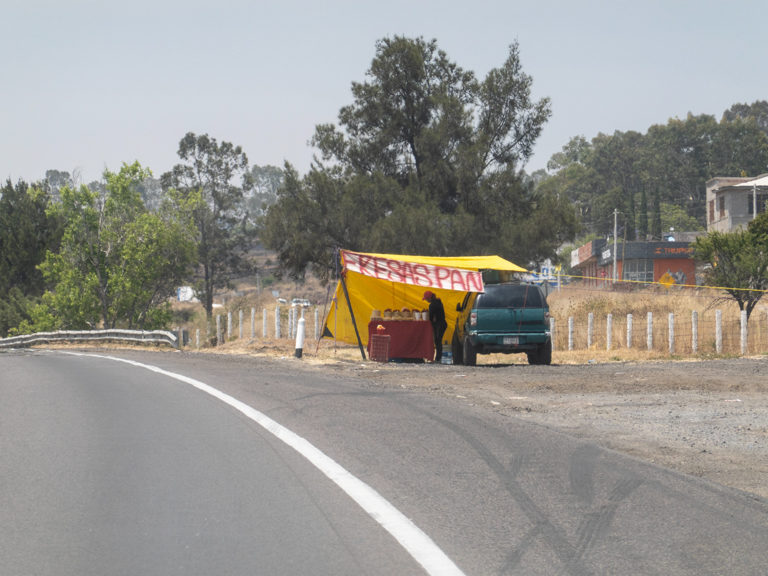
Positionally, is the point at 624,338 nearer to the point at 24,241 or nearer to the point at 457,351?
the point at 457,351

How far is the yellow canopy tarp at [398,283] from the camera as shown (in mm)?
22406

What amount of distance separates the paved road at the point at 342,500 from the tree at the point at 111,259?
51.5 m

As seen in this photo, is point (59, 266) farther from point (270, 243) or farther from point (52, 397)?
point (52, 397)

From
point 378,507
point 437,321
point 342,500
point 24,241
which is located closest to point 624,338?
point 437,321

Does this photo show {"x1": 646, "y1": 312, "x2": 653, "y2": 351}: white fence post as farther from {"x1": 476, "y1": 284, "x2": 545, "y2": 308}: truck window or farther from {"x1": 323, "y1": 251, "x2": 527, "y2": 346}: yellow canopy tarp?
{"x1": 476, "y1": 284, "x2": 545, "y2": 308}: truck window

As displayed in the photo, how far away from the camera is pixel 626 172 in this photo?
5123 inches

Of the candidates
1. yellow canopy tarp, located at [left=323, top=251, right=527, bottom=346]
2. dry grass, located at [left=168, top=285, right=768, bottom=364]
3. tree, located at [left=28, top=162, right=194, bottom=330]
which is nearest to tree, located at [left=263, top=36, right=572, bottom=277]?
dry grass, located at [left=168, top=285, right=768, bottom=364]

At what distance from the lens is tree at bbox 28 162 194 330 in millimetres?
61281

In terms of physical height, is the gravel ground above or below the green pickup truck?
below

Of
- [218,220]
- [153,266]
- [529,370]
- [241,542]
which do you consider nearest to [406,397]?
[529,370]

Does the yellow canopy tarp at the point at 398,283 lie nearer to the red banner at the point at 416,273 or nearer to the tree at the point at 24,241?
the red banner at the point at 416,273

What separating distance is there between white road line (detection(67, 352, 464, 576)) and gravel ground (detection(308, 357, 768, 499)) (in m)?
2.83

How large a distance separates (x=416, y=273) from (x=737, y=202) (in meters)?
56.1

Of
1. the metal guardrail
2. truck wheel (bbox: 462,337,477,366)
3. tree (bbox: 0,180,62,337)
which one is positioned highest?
tree (bbox: 0,180,62,337)
